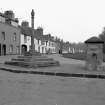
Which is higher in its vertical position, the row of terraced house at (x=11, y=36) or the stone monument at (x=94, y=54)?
the row of terraced house at (x=11, y=36)

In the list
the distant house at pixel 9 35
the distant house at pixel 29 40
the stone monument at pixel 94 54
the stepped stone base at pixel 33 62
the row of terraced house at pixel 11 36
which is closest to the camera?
the stone monument at pixel 94 54

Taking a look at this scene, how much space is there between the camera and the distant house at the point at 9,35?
32.5 meters

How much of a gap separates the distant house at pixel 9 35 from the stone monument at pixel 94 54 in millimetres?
24533

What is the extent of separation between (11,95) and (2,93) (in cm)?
47

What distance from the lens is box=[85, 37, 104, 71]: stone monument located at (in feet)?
36.0

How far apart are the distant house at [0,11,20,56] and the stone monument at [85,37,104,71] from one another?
24.5 m

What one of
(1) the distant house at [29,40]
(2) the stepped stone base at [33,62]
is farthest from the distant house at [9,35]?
(2) the stepped stone base at [33,62]

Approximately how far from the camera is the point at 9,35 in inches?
1364

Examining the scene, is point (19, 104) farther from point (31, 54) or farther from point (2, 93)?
point (31, 54)

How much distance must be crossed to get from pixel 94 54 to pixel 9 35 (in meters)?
27.2

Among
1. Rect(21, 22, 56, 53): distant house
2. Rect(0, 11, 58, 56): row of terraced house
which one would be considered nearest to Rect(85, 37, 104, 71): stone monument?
Rect(0, 11, 58, 56): row of terraced house

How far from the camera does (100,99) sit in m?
4.94

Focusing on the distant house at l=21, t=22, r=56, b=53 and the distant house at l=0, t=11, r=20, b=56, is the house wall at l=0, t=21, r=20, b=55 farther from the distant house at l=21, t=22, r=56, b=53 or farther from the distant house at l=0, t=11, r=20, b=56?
the distant house at l=21, t=22, r=56, b=53

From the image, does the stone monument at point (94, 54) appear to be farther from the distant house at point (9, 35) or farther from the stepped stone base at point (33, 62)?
Answer: the distant house at point (9, 35)
